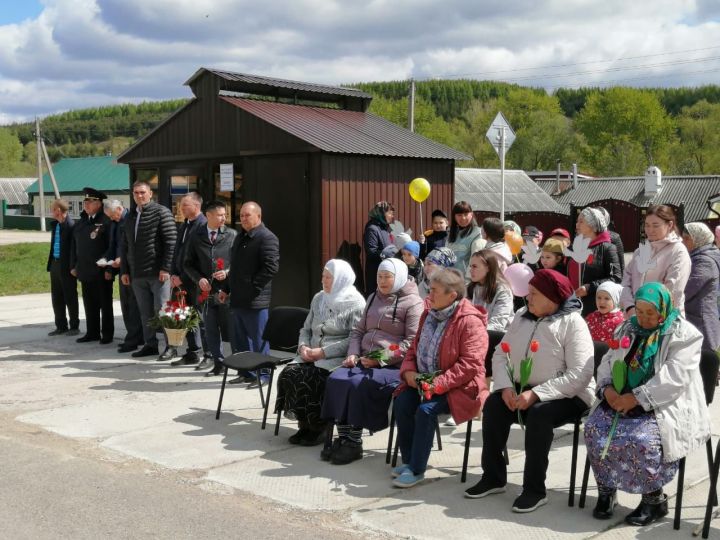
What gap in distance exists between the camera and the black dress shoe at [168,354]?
967 centimetres

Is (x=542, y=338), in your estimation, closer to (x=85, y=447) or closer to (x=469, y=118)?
(x=85, y=447)

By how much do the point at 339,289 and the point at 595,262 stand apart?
240 cm

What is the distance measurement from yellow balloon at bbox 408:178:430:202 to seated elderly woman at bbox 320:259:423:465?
4.58m

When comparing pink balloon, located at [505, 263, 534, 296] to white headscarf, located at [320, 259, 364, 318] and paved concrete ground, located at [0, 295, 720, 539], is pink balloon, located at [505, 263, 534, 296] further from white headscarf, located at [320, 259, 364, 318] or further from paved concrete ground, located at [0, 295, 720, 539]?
white headscarf, located at [320, 259, 364, 318]

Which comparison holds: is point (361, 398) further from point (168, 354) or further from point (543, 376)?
point (168, 354)

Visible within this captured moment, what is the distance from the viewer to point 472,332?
5500mm

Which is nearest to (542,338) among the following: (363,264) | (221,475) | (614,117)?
(221,475)

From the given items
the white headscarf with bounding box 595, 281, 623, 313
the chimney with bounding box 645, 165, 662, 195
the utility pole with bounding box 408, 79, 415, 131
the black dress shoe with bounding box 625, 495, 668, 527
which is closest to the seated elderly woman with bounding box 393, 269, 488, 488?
the black dress shoe with bounding box 625, 495, 668, 527

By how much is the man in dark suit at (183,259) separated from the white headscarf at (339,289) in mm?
2968

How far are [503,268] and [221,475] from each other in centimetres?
321

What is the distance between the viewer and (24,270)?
2116 centimetres

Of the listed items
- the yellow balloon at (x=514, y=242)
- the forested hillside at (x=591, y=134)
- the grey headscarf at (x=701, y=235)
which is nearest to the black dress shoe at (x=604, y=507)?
the grey headscarf at (x=701, y=235)

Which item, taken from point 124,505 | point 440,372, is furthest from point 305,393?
point 124,505

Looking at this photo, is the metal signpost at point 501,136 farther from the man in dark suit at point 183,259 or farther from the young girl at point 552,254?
the man in dark suit at point 183,259
